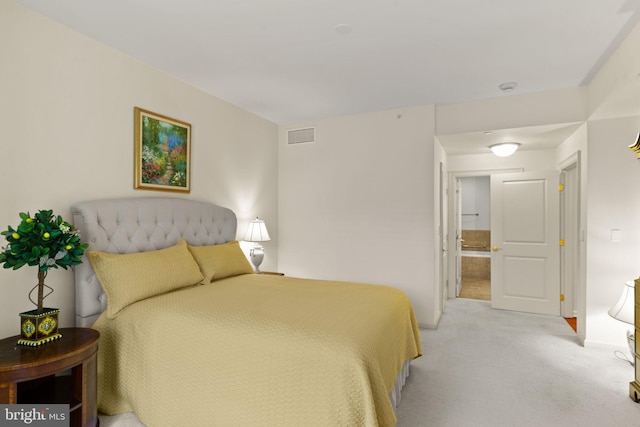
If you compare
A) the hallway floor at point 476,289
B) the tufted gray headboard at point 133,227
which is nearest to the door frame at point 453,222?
the hallway floor at point 476,289

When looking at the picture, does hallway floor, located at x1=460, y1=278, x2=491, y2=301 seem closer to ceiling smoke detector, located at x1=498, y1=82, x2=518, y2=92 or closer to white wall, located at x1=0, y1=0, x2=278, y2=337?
Result: ceiling smoke detector, located at x1=498, y1=82, x2=518, y2=92

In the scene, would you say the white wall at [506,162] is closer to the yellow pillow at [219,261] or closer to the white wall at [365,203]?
the white wall at [365,203]

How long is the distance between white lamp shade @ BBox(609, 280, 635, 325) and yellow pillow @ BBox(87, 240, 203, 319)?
12.2 feet

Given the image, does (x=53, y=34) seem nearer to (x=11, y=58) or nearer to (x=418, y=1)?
(x=11, y=58)

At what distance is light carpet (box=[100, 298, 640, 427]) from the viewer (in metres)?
2.22

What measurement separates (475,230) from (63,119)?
7592mm

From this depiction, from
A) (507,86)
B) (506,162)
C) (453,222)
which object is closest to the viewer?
(507,86)

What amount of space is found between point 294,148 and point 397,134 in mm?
1465

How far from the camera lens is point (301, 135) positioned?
4.70m

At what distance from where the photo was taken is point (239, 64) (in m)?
2.94

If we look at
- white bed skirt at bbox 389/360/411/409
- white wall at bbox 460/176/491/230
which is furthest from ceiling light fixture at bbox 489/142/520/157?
white wall at bbox 460/176/491/230

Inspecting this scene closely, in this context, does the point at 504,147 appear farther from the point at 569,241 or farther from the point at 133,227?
the point at 133,227

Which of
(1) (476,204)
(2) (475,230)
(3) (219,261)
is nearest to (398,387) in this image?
(3) (219,261)

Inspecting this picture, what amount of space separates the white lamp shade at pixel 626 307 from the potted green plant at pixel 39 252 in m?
4.26
